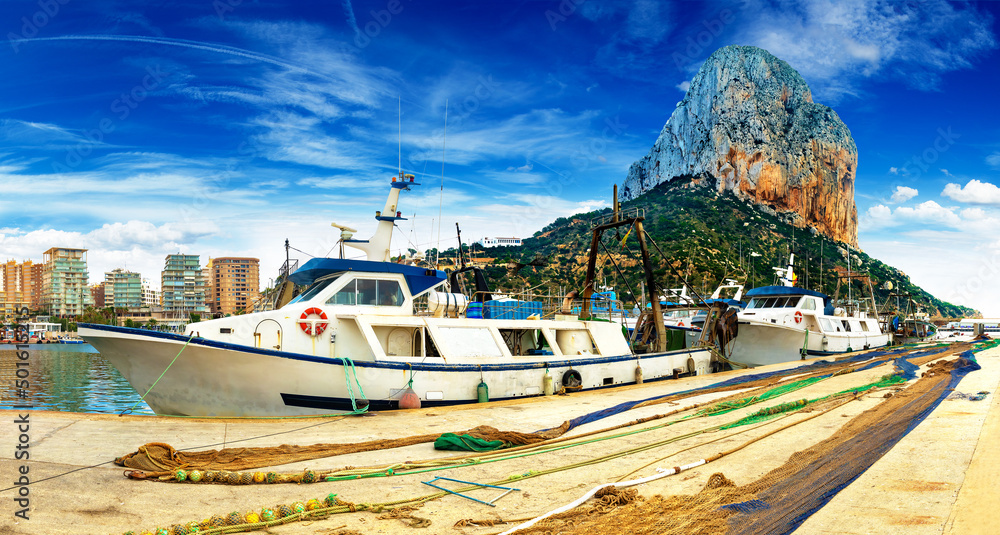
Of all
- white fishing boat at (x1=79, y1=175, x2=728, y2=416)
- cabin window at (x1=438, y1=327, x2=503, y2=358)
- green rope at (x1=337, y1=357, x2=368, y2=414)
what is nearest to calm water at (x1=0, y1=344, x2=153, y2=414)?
Answer: white fishing boat at (x1=79, y1=175, x2=728, y2=416)

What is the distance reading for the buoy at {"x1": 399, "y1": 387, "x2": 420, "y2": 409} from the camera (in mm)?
11070

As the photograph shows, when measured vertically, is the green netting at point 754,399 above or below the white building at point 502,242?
below

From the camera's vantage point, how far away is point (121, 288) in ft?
431

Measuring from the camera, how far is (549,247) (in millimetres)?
78250

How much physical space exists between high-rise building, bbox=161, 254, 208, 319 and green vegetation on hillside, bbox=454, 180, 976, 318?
80145 millimetres

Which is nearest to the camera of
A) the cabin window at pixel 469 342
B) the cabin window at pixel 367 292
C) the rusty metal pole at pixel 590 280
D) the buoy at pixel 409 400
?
the buoy at pixel 409 400

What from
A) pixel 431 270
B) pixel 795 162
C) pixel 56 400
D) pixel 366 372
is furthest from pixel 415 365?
pixel 795 162

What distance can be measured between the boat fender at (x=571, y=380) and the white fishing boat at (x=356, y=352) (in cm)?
4

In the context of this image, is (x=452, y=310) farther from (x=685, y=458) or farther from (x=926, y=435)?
(x=926, y=435)

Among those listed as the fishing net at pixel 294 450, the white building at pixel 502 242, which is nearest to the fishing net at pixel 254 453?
the fishing net at pixel 294 450

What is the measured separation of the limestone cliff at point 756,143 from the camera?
315ft

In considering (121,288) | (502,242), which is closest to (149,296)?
(121,288)

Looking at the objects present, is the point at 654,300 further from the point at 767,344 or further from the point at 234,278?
the point at 234,278
